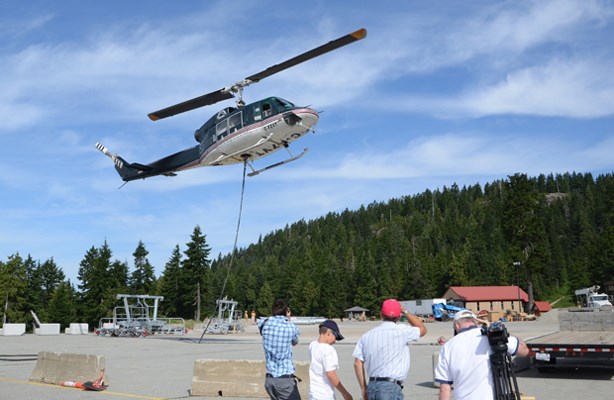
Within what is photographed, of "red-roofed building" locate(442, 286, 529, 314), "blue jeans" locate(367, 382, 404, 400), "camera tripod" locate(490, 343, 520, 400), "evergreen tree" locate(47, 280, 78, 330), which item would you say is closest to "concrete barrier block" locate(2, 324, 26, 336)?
"evergreen tree" locate(47, 280, 78, 330)

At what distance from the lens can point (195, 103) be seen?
70.0ft

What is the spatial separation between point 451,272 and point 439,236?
57649mm

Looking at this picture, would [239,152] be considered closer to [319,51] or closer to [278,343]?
[319,51]

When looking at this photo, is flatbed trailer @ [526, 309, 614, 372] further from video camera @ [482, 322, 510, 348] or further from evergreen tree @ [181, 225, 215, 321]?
evergreen tree @ [181, 225, 215, 321]

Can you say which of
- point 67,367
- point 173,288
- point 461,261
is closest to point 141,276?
point 173,288

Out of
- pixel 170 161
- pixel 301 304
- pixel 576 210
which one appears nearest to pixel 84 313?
pixel 301 304

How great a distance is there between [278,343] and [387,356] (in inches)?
73.6

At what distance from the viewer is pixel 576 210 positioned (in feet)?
599

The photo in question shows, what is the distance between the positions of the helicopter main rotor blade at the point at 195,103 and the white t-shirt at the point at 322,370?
17.0m

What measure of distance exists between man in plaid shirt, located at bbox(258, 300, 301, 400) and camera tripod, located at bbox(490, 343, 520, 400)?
9.18ft

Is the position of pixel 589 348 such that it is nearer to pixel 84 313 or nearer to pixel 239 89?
pixel 239 89

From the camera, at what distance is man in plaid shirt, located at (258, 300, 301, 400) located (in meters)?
6.31

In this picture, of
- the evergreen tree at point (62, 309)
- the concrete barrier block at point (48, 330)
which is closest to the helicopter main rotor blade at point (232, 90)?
the concrete barrier block at point (48, 330)

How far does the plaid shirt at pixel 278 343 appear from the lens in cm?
640
